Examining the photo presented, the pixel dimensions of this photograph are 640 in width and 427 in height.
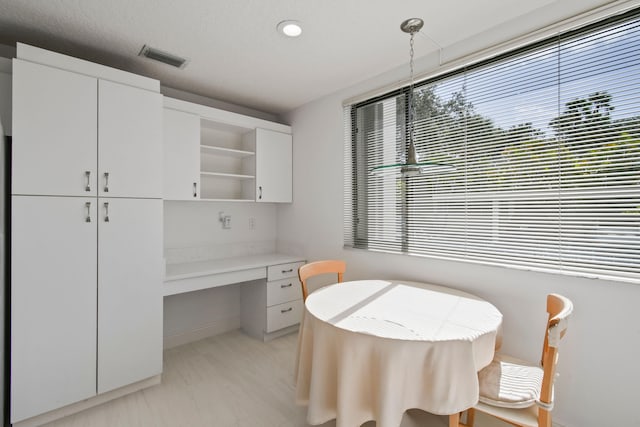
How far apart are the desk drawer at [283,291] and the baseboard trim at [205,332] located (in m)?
0.68

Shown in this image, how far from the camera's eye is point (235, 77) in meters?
2.80

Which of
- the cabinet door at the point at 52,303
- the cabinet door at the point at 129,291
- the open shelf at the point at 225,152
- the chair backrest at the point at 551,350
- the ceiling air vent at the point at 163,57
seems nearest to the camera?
the chair backrest at the point at 551,350

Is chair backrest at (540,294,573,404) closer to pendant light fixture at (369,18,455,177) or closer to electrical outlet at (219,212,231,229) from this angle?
pendant light fixture at (369,18,455,177)

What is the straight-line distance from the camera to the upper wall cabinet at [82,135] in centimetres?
187

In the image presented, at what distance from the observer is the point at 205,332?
3.30m

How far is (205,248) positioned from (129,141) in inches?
54.2

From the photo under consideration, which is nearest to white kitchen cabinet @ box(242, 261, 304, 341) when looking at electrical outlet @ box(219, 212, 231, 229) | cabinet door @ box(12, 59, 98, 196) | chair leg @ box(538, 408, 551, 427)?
electrical outlet @ box(219, 212, 231, 229)

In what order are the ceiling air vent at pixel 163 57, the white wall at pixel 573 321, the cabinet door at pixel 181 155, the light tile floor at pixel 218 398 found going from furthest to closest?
the cabinet door at pixel 181 155, the ceiling air vent at pixel 163 57, the light tile floor at pixel 218 398, the white wall at pixel 573 321

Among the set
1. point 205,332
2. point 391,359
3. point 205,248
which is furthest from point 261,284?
point 391,359

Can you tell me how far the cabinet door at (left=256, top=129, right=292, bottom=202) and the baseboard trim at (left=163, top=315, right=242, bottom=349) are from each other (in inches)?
56.6

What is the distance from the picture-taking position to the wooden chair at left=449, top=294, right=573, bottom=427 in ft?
4.23

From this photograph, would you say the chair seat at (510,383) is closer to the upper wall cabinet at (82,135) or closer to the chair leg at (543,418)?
the chair leg at (543,418)

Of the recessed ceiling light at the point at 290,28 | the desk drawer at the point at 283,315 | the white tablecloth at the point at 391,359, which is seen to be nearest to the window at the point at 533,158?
the white tablecloth at the point at 391,359

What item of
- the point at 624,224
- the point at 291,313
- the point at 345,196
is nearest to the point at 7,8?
the point at 345,196
